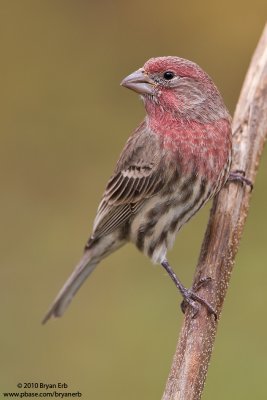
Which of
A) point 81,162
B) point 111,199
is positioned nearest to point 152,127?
point 111,199

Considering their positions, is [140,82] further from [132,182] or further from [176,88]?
[132,182]

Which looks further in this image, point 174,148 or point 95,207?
point 95,207

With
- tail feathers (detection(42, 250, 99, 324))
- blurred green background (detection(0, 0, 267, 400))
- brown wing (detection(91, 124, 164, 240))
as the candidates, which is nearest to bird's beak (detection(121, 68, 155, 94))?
brown wing (detection(91, 124, 164, 240))

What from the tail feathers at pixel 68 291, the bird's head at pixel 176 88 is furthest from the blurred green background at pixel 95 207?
the bird's head at pixel 176 88

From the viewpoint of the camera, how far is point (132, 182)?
204 inches

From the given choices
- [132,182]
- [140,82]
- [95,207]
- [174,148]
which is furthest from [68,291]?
[95,207]

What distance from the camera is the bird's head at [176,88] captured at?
4.95m

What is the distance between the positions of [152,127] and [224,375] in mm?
2001

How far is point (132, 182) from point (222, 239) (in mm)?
673

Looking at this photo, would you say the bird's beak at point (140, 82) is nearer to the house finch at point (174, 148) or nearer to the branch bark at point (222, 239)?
the house finch at point (174, 148)

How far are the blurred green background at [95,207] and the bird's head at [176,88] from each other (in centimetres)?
199

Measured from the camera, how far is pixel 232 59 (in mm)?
8672

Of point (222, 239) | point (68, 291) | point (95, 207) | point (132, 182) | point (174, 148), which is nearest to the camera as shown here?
point (222, 239)

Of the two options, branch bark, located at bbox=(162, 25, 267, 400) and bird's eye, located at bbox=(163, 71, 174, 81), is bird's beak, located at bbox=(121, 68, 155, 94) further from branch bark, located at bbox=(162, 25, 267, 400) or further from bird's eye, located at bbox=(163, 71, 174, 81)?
branch bark, located at bbox=(162, 25, 267, 400)
